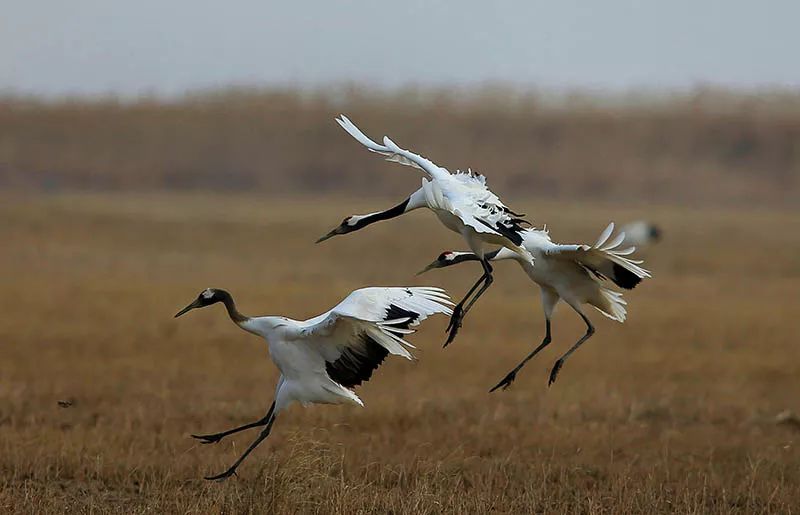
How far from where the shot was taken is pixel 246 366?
13273mm

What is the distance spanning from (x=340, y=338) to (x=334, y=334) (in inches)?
2.0

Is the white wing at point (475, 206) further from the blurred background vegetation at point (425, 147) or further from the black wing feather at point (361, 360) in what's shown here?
the blurred background vegetation at point (425, 147)

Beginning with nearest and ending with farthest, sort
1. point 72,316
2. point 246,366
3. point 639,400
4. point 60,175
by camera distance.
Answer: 1. point 639,400
2. point 246,366
3. point 72,316
4. point 60,175

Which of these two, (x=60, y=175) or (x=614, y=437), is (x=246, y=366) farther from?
(x=60, y=175)

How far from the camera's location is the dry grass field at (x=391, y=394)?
7.43 meters

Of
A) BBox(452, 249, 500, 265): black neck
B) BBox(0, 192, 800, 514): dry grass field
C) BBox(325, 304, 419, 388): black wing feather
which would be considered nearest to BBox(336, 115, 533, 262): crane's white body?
BBox(452, 249, 500, 265): black neck

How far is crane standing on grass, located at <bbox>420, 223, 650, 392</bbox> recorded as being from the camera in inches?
308

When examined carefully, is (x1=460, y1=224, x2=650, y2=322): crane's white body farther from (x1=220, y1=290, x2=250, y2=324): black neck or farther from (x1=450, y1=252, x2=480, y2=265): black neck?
(x1=220, y1=290, x2=250, y2=324): black neck

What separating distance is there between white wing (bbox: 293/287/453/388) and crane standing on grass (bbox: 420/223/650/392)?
3.23ft

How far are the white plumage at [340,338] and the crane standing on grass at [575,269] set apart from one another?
3.16 feet

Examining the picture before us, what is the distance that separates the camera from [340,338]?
692 centimetres

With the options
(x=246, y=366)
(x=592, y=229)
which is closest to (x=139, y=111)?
(x=592, y=229)

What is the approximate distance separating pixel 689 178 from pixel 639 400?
2987cm

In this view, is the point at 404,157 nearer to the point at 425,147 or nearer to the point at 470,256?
the point at 470,256
